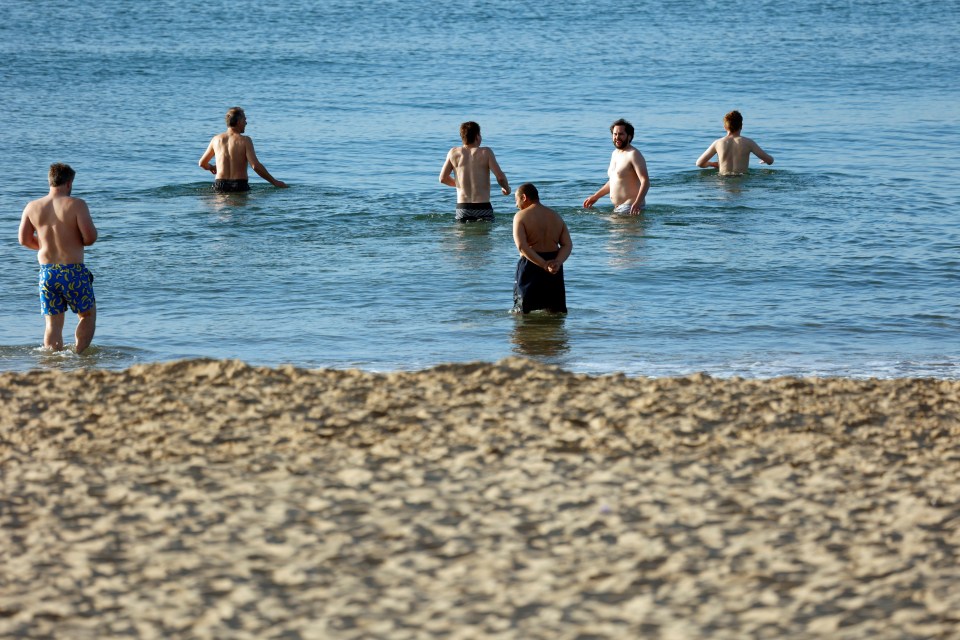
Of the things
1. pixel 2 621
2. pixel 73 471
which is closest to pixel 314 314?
pixel 73 471

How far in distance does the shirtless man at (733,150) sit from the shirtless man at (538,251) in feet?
21.5

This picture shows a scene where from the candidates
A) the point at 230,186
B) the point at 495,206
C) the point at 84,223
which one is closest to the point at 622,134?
the point at 495,206

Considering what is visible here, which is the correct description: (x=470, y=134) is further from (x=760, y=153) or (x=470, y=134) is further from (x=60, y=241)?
(x=60, y=241)

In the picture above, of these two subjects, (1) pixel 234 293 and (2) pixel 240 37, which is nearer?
(1) pixel 234 293

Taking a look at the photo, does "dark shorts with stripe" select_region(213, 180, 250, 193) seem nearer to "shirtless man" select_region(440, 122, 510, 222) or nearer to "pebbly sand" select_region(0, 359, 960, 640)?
"shirtless man" select_region(440, 122, 510, 222)

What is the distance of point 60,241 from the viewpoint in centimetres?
913

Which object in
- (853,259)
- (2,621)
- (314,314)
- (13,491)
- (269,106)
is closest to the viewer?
(2,621)

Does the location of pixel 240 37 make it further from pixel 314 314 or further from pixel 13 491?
pixel 13 491

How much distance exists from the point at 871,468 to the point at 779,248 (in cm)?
804

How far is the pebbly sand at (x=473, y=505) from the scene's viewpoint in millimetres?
4438

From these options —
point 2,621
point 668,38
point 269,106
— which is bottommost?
point 2,621

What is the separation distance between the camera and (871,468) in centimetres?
586

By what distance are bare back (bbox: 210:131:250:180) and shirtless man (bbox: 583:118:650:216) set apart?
456 cm

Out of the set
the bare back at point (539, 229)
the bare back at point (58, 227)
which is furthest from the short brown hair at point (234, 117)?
the bare back at point (58, 227)
